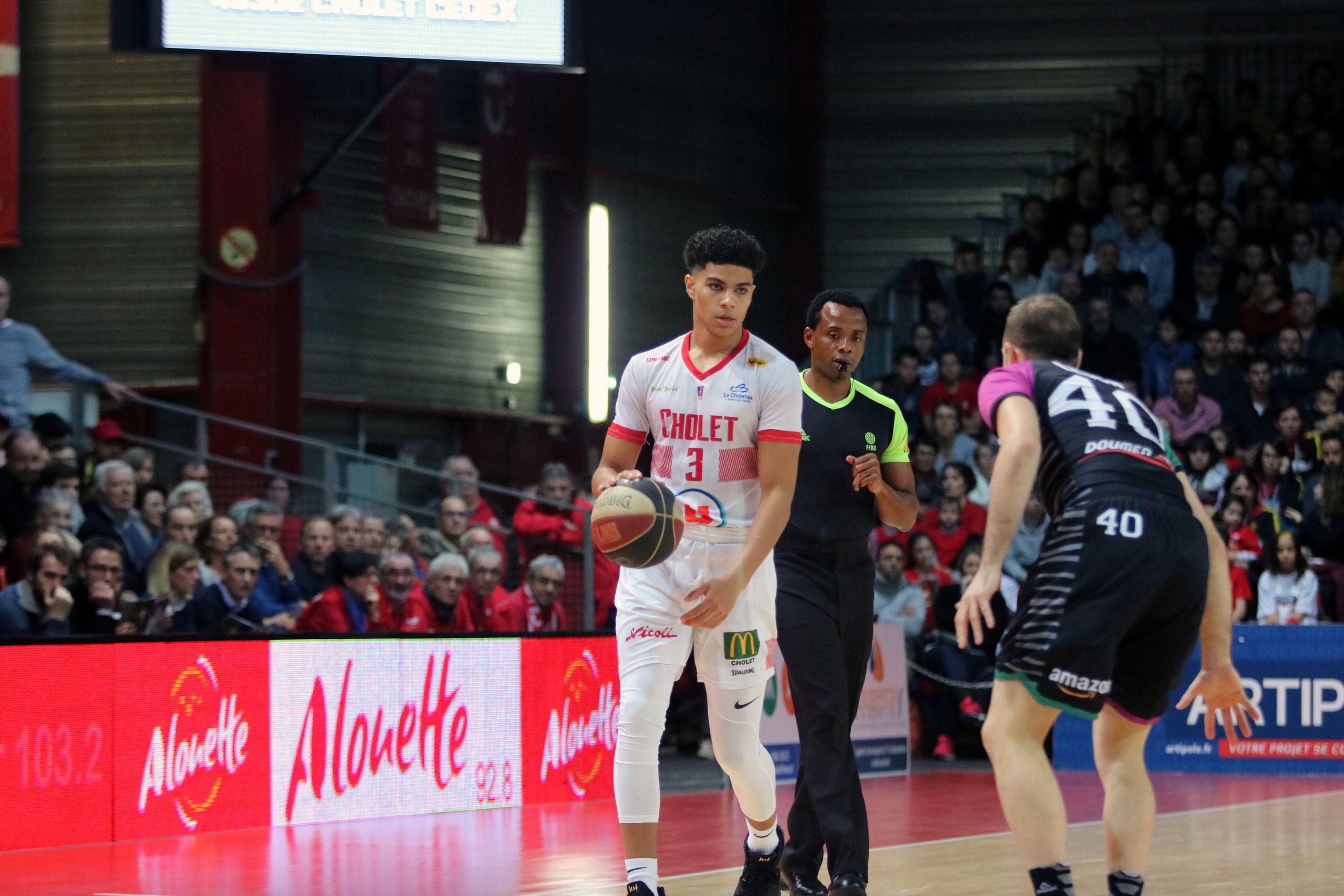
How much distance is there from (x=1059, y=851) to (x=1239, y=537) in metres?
10.0

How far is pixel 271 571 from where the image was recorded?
1176 centimetres

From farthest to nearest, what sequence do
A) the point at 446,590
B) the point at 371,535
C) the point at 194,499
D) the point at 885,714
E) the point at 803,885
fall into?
the point at 885,714 < the point at 371,535 < the point at 194,499 < the point at 446,590 < the point at 803,885

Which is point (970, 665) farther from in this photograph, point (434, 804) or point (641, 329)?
point (641, 329)

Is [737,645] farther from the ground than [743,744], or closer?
farther from the ground

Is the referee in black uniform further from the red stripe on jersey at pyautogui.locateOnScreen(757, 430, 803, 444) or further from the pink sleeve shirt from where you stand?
the pink sleeve shirt

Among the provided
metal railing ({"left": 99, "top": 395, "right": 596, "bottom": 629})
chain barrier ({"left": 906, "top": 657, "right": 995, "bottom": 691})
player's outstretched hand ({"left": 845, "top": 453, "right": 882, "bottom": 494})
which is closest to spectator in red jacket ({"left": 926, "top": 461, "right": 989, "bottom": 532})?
chain barrier ({"left": 906, "top": 657, "right": 995, "bottom": 691})

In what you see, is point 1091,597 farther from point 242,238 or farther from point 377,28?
point 242,238

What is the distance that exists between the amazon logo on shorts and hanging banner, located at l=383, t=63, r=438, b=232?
12.3 m

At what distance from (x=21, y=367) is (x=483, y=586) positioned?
11.8 ft

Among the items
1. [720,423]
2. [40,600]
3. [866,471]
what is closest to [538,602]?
[40,600]

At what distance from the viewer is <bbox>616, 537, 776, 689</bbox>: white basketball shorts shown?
5992 mm

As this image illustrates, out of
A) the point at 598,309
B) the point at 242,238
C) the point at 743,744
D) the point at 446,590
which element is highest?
the point at 242,238

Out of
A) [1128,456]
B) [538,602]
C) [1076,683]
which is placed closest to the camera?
[1076,683]

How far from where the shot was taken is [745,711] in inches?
244
